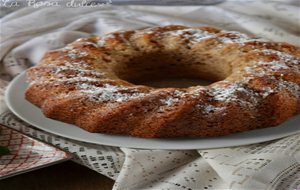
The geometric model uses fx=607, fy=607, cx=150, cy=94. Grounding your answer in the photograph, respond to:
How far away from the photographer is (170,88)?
135 cm

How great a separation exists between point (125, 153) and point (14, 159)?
0.23 meters

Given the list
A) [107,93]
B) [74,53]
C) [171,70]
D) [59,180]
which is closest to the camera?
[59,180]

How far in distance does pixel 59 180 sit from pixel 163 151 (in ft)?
0.71

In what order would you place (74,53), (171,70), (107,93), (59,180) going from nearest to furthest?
(59,180), (107,93), (74,53), (171,70)

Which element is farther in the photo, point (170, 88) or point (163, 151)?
point (170, 88)

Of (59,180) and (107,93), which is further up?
(107,93)

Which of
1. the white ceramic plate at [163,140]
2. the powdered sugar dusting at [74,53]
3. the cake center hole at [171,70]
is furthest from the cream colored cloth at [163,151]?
the cake center hole at [171,70]

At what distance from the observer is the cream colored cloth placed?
3.79 ft

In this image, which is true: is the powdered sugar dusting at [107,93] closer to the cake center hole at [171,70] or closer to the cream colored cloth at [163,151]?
the cream colored cloth at [163,151]

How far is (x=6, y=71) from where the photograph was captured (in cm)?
184

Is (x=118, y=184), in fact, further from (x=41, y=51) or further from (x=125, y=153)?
(x=41, y=51)

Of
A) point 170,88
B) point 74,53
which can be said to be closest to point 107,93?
point 170,88

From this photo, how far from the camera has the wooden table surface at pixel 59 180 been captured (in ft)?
3.93

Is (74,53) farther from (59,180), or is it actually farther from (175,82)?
(59,180)
